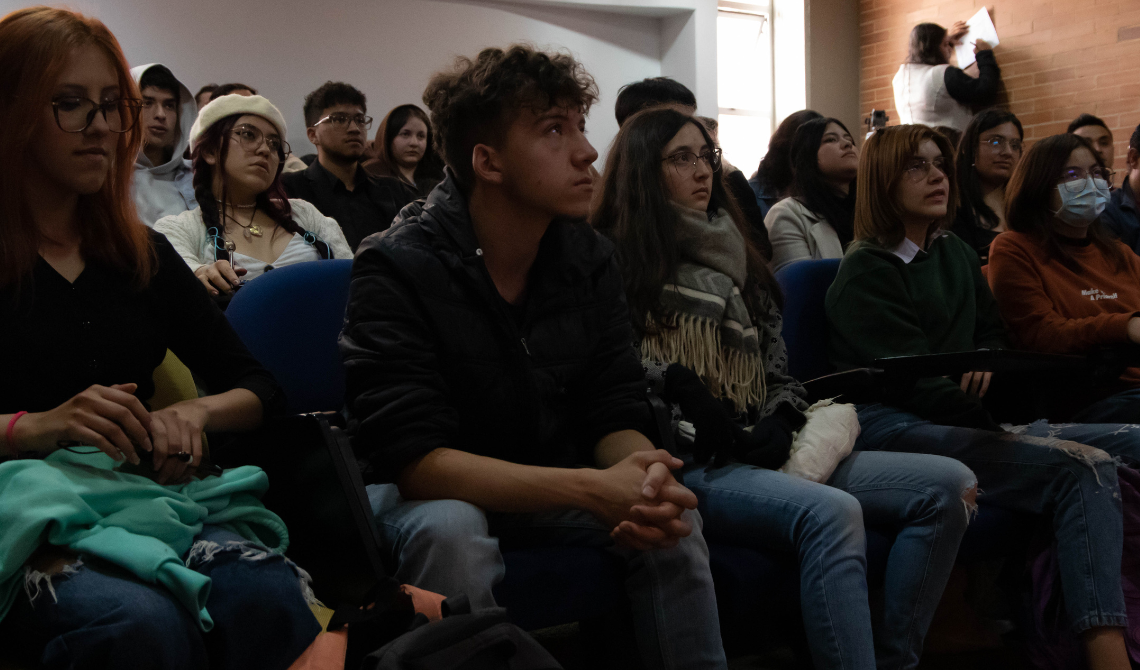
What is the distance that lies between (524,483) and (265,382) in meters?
0.46

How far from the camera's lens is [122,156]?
4.84 ft

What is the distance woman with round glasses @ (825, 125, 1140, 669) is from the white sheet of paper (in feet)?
15.4

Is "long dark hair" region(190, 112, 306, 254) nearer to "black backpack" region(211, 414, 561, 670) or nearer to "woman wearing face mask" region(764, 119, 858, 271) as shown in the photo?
"black backpack" region(211, 414, 561, 670)

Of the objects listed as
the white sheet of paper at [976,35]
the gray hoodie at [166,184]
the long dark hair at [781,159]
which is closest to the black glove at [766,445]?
the long dark hair at [781,159]

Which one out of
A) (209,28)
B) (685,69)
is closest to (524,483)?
(209,28)

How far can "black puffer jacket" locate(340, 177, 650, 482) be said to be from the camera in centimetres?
139

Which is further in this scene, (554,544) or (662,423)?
(662,423)

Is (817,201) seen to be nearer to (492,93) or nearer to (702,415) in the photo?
(702,415)

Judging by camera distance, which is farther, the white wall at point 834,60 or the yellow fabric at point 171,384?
the white wall at point 834,60

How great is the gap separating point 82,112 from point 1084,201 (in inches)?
98.9

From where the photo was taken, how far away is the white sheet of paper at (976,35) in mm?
6555

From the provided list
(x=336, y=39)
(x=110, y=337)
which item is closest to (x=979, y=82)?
(x=336, y=39)

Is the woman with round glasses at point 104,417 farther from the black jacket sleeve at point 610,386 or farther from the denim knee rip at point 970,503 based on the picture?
the denim knee rip at point 970,503

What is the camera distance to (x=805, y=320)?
7.43ft
